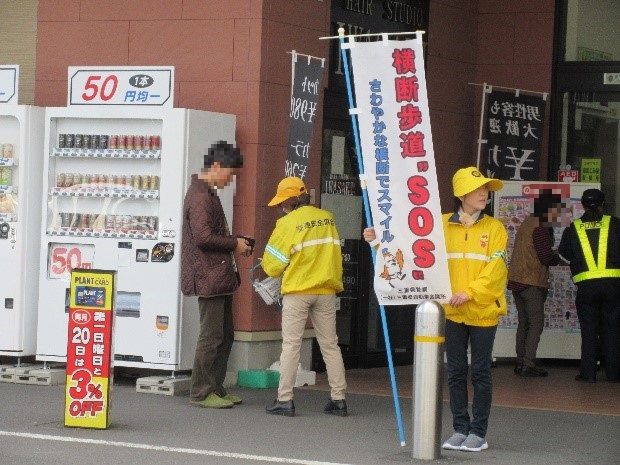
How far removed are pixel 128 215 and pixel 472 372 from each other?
13.7 ft

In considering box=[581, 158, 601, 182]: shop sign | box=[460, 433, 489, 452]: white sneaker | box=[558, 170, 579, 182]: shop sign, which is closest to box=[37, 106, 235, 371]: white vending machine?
box=[460, 433, 489, 452]: white sneaker

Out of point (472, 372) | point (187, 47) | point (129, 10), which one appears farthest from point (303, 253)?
point (129, 10)

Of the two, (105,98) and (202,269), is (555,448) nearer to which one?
(202,269)

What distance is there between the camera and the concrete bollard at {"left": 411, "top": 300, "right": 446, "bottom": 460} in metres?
8.93

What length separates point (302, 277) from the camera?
11.0 metres

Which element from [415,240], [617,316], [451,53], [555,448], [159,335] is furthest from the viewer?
[451,53]

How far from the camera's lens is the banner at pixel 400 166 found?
925cm

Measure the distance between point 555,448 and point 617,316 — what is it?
15.5 ft

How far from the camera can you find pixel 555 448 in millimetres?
9859

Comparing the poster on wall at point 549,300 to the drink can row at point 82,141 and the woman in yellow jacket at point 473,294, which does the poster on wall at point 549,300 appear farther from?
the woman in yellow jacket at point 473,294

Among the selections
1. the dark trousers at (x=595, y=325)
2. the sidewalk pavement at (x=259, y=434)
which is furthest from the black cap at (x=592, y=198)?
the sidewalk pavement at (x=259, y=434)

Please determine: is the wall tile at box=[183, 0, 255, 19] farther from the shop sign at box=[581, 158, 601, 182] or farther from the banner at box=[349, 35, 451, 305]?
the shop sign at box=[581, 158, 601, 182]

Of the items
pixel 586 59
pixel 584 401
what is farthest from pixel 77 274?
pixel 586 59

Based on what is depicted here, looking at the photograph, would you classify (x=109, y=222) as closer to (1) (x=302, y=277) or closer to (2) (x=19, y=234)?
(2) (x=19, y=234)
